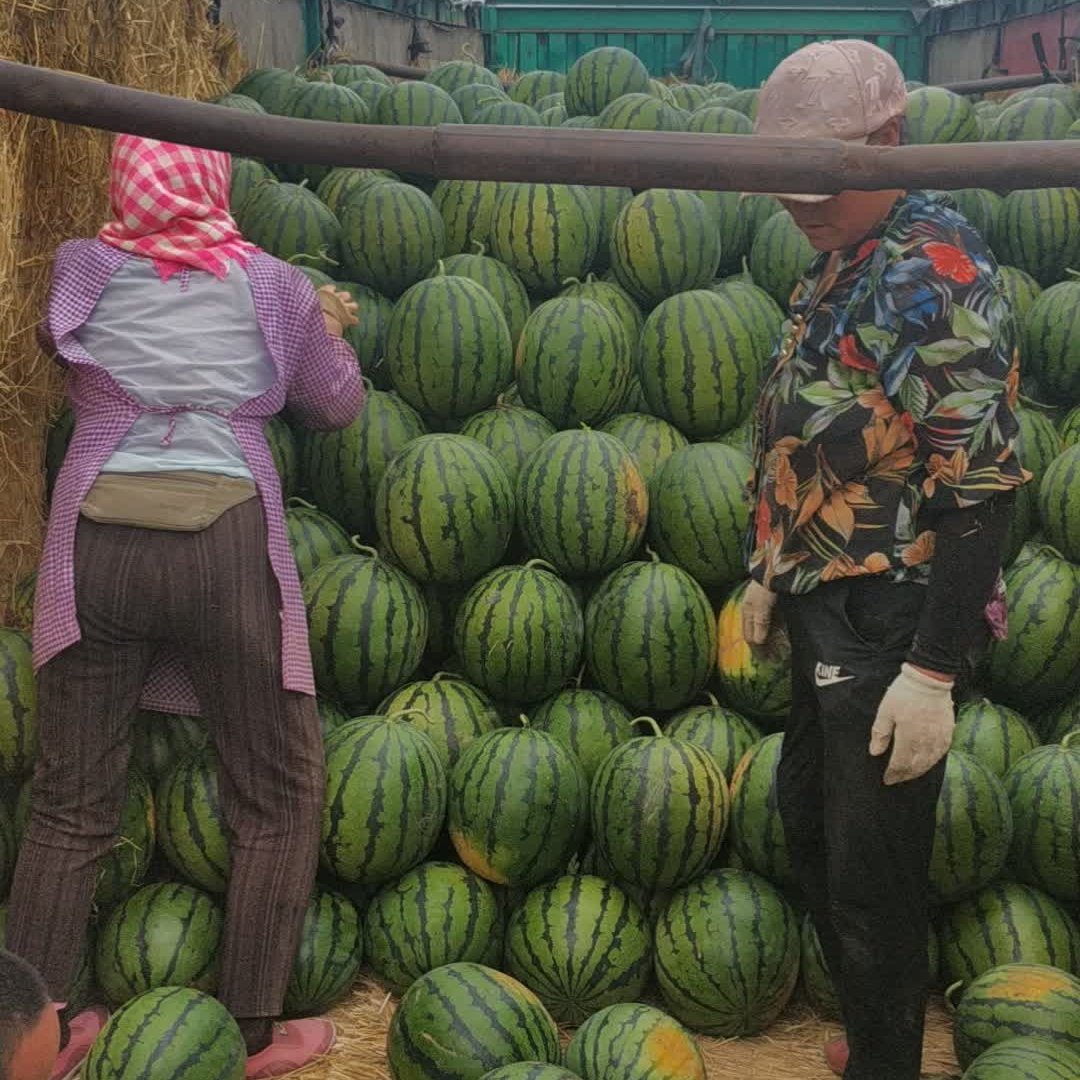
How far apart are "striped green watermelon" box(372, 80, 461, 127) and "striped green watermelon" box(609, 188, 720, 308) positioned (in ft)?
3.82

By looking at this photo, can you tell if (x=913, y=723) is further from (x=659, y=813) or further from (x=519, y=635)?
(x=519, y=635)

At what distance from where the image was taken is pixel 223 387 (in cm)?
336

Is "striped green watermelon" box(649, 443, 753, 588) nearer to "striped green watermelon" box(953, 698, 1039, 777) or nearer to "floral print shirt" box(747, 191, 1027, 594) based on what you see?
"striped green watermelon" box(953, 698, 1039, 777)

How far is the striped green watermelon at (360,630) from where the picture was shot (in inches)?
153

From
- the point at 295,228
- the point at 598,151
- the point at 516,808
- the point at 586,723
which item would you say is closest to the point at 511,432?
the point at 586,723

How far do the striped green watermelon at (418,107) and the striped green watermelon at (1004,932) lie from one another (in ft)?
11.8

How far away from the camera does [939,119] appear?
Answer: 556cm

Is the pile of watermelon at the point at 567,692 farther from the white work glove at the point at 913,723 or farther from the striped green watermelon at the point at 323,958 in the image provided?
the white work glove at the point at 913,723

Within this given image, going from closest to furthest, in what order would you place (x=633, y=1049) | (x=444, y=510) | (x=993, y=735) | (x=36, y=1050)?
(x=36, y=1050) < (x=633, y=1049) < (x=993, y=735) < (x=444, y=510)

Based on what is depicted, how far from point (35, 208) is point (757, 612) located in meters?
2.39

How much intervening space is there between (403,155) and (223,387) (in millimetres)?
1796

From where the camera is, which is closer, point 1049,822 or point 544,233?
point 1049,822

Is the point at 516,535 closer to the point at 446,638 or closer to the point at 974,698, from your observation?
the point at 446,638

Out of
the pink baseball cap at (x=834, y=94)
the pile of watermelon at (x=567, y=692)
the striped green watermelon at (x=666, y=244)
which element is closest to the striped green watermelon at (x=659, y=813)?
the pile of watermelon at (x=567, y=692)
